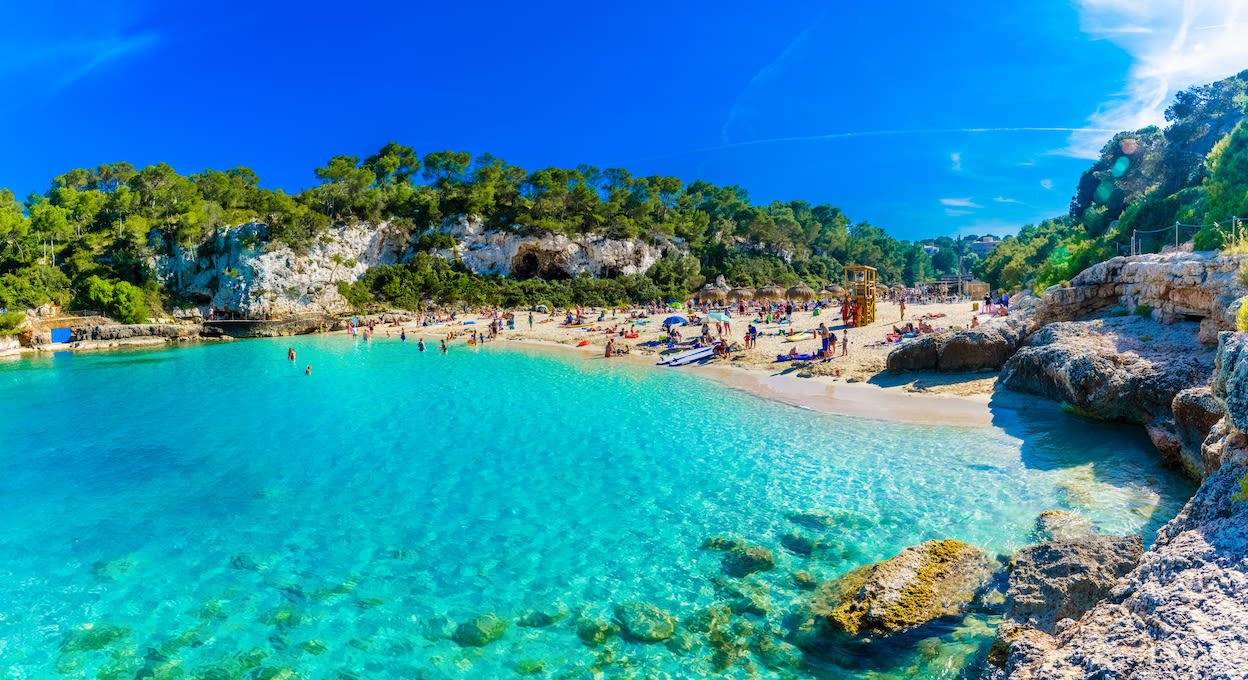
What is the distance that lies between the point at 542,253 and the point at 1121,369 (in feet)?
162

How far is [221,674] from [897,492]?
960cm

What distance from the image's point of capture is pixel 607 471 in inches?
460

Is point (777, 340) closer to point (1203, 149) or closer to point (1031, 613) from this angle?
point (1031, 613)

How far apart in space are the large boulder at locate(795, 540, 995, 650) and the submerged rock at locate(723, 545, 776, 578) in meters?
0.84

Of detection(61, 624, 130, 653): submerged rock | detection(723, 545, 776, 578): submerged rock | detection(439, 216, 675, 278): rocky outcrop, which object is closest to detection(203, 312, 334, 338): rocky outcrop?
detection(439, 216, 675, 278): rocky outcrop

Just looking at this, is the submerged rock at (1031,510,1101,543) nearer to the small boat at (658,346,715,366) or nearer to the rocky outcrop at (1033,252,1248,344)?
the rocky outcrop at (1033,252,1248,344)

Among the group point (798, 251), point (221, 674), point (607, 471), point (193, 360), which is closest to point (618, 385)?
point (607, 471)

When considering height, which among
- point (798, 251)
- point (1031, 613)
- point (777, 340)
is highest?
point (798, 251)

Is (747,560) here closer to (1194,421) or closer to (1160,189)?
(1194,421)

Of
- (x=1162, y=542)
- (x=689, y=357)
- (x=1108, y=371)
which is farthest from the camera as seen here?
(x=689, y=357)

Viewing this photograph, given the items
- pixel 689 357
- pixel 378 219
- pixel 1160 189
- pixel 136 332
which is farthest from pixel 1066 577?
pixel 378 219

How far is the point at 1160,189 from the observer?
38.5 meters

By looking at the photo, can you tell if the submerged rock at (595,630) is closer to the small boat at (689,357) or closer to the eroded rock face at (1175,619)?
the eroded rock face at (1175,619)

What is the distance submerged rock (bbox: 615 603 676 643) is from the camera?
243 inches
